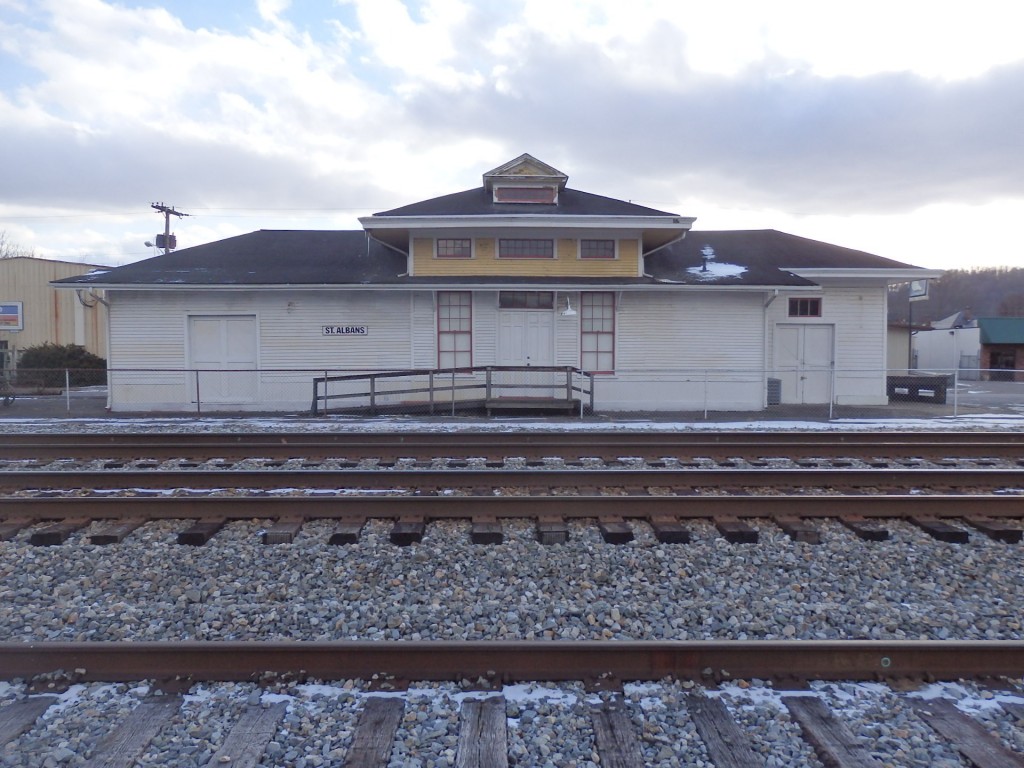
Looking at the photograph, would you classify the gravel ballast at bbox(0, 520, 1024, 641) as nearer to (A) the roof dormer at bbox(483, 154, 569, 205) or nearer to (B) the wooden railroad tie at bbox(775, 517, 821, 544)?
(B) the wooden railroad tie at bbox(775, 517, 821, 544)

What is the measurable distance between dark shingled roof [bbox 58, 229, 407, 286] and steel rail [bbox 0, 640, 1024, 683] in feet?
52.5

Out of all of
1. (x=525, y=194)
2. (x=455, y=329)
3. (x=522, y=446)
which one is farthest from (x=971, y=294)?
(x=522, y=446)

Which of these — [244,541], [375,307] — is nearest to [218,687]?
[244,541]

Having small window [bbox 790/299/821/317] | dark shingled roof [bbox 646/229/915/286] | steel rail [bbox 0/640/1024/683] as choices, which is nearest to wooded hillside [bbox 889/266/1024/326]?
dark shingled roof [bbox 646/229/915/286]

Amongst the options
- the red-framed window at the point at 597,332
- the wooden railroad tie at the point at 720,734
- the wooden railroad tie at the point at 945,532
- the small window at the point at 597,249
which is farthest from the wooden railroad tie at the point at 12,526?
the small window at the point at 597,249

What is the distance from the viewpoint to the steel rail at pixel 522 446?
11.1 metres

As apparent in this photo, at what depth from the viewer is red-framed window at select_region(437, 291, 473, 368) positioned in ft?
66.1

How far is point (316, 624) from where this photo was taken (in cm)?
491

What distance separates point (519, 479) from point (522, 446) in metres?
2.70

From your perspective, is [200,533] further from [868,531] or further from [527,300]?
[527,300]

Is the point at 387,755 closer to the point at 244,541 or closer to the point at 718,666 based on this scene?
the point at 718,666

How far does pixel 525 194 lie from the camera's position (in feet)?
70.9

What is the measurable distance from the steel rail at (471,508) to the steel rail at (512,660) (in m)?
2.93

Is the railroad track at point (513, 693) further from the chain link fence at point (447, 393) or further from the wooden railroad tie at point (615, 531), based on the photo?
the chain link fence at point (447, 393)
